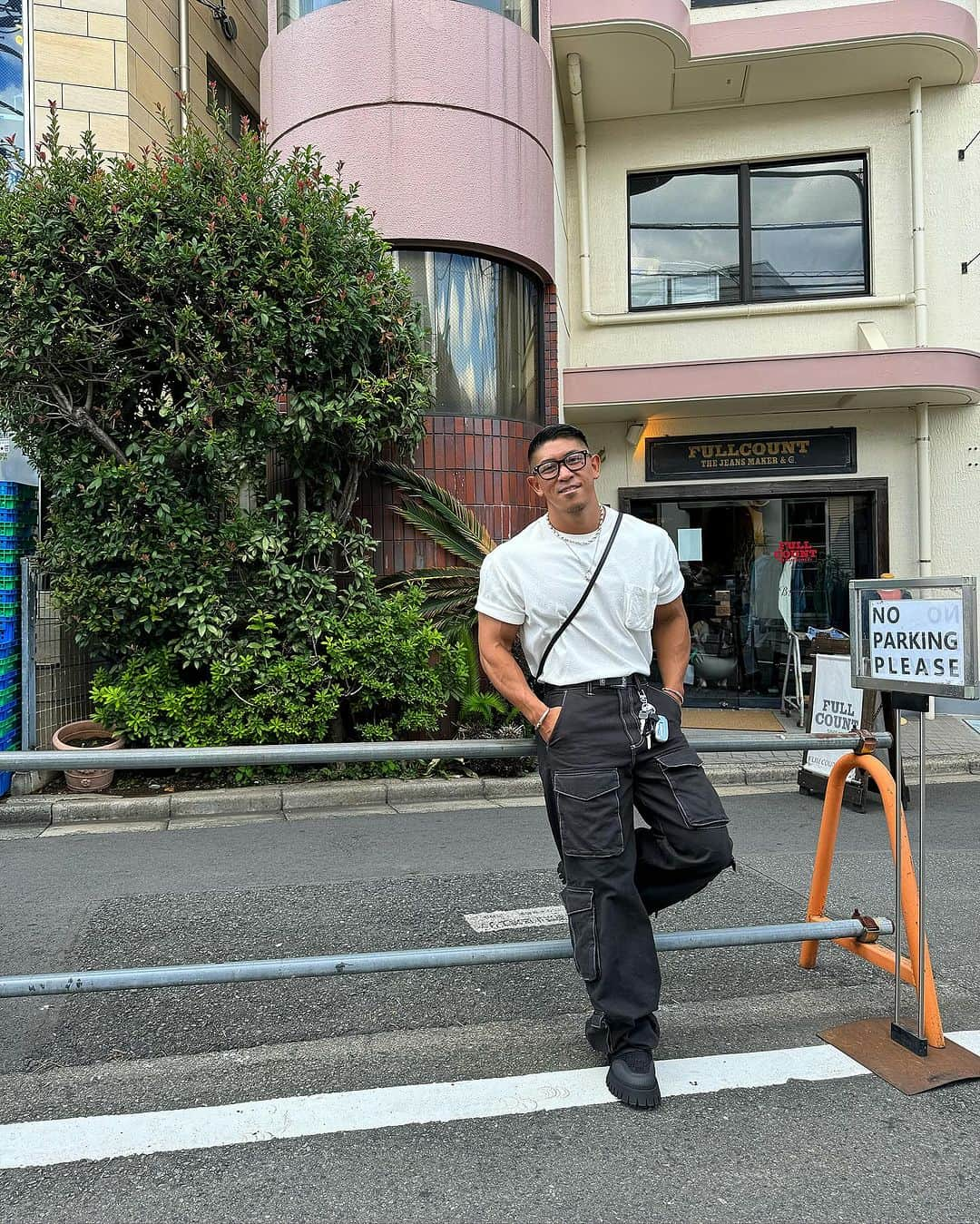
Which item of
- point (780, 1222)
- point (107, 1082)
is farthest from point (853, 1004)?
point (107, 1082)

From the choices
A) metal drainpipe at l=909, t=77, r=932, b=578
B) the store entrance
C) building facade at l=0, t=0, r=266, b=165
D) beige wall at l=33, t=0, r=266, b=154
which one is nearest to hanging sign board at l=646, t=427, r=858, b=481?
the store entrance

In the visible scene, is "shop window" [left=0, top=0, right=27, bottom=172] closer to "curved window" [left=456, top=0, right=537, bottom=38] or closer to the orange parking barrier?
"curved window" [left=456, top=0, right=537, bottom=38]

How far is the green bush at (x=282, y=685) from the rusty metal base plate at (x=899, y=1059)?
4736mm

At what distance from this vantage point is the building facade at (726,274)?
29.5 feet

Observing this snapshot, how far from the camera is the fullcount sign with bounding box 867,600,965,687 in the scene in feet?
9.56

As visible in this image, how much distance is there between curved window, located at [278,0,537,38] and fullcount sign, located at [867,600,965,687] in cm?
830

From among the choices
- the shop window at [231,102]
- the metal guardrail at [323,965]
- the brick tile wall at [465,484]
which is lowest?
the metal guardrail at [323,965]

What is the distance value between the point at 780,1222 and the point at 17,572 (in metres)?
7.31

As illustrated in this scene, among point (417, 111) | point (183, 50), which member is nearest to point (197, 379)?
point (417, 111)

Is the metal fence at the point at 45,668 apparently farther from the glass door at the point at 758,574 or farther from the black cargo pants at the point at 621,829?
the glass door at the point at 758,574

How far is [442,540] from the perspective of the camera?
27.5 feet

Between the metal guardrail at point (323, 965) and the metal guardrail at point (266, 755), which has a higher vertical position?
the metal guardrail at point (266, 755)

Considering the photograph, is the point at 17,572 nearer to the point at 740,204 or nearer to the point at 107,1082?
the point at 107,1082

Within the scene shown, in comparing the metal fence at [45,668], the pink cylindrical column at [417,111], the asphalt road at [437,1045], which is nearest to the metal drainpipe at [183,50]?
the pink cylindrical column at [417,111]
